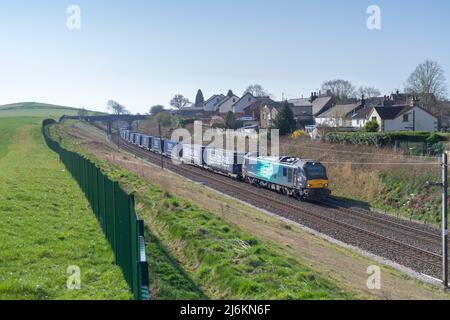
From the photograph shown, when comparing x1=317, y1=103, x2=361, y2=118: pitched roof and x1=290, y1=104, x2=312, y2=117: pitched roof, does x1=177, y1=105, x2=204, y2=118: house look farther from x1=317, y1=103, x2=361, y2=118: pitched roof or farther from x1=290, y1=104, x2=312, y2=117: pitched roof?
x1=317, y1=103, x2=361, y2=118: pitched roof

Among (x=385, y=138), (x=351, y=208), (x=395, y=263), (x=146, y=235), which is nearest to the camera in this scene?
(x=146, y=235)

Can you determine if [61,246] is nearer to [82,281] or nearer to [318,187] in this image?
[82,281]

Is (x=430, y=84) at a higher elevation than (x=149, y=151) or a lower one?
higher

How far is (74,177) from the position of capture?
104 ft

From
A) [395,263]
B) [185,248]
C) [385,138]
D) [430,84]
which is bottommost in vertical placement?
[395,263]

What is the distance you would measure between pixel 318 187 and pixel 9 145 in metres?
45.0

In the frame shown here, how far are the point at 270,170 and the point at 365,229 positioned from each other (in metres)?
14.0

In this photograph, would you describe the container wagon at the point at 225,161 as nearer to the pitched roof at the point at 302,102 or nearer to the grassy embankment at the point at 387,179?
the grassy embankment at the point at 387,179

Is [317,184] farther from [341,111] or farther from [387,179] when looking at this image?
[341,111]

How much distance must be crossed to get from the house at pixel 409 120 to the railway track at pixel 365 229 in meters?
30.4

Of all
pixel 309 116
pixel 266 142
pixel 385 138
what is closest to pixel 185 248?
pixel 385 138

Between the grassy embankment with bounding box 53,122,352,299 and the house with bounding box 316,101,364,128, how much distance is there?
53539mm

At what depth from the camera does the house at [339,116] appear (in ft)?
245

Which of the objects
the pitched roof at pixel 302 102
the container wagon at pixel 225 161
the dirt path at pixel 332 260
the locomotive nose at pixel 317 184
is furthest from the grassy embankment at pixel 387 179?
the pitched roof at pixel 302 102
